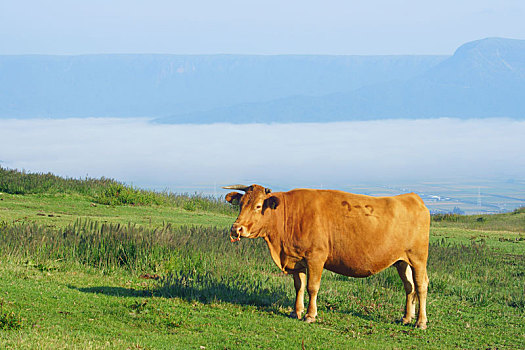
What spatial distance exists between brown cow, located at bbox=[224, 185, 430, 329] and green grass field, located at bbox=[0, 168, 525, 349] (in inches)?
35.9

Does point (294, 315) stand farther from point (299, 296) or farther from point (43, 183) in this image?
point (43, 183)

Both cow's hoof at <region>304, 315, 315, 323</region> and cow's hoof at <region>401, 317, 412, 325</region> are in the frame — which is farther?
cow's hoof at <region>401, 317, 412, 325</region>

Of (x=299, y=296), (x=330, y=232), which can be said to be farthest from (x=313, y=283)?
(x=330, y=232)

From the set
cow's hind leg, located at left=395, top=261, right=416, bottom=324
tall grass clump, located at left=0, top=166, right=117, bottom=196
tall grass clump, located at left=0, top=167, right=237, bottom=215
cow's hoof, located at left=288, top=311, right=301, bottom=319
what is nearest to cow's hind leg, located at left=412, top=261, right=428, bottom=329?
cow's hind leg, located at left=395, top=261, right=416, bottom=324

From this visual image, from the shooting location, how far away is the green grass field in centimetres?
980

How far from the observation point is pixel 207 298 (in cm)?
1195

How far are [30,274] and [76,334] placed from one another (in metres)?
4.54

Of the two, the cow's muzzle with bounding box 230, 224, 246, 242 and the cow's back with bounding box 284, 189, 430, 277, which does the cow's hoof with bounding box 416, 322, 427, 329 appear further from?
the cow's muzzle with bounding box 230, 224, 246, 242

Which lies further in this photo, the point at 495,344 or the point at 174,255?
the point at 174,255

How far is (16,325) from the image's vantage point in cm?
942

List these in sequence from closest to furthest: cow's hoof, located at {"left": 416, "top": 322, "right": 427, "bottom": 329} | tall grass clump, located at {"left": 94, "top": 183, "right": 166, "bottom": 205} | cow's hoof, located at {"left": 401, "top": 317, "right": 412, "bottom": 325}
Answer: cow's hoof, located at {"left": 416, "top": 322, "right": 427, "bottom": 329}
cow's hoof, located at {"left": 401, "top": 317, "right": 412, "bottom": 325}
tall grass clump, located at {"left": 94, "top": 183, "right": 166, "bottom": 205}

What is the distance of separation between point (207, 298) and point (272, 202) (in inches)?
91.2

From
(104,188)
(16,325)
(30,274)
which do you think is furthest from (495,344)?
(104,188)

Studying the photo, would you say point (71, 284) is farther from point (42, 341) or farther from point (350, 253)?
point (350, 253)
